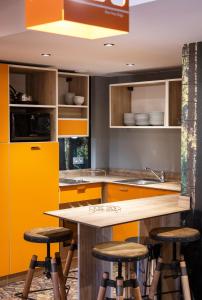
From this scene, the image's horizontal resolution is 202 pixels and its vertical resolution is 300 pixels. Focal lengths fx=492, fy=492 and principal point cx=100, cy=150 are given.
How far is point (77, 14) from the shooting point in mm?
2033

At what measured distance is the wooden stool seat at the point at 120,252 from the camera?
3.06m

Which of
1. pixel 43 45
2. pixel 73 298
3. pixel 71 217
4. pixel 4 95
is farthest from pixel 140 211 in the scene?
pixel 4 95

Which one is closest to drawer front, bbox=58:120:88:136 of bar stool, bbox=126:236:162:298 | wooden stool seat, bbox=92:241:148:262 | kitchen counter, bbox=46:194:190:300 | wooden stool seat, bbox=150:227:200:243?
kitchen counter, bbox=46:194:190:300

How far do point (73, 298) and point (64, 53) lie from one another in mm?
2316

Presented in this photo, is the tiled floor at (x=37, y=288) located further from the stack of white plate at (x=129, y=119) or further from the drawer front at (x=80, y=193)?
the stack of white plate at (x=129, y=119)

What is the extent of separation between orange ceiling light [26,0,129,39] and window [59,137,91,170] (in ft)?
13.5

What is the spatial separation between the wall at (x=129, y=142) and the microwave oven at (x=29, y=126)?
4.08 ft

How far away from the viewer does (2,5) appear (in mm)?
3385

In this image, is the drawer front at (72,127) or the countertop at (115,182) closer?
the countertop at (115,182)

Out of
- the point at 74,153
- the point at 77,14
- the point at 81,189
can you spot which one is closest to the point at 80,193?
the point at 81,189

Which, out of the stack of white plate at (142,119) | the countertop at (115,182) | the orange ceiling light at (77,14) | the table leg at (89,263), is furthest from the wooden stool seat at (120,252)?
the stack of white plate at (142,119)

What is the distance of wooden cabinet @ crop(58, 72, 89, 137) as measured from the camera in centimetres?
595

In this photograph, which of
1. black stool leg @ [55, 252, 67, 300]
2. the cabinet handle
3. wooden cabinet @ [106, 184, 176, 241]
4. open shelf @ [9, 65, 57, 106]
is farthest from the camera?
the cabinet handle

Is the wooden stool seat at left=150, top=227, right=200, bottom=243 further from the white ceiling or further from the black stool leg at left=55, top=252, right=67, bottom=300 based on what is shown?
the white ceiling
